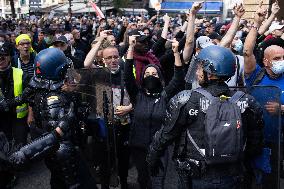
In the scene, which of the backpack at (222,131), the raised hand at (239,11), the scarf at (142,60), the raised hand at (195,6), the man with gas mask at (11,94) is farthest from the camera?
the scarf at (142,60)

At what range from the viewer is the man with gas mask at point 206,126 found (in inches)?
100

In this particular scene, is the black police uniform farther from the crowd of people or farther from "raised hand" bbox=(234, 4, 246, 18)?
"raised hand" bbox=(234, 4, 246, 18)

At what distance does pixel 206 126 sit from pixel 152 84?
4.64ft

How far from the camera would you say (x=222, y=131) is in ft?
8.08

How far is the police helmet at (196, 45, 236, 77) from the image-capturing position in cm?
262

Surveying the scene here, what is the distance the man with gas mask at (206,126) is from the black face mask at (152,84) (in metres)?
1.12

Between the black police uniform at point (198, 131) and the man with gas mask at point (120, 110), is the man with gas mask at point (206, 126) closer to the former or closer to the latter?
the black police uniform at point (198, 131)

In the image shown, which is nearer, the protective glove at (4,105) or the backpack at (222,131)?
the backpack at (222,131)

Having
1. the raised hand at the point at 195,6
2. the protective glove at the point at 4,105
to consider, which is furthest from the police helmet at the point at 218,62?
the protective glove at the point at 4,105

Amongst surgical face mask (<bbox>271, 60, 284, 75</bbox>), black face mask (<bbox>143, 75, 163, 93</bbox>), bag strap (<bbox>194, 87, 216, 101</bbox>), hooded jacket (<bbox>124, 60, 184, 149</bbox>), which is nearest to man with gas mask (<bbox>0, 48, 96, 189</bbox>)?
hooded jacket (<bbox>124, 60, 184, 149</bbox>)

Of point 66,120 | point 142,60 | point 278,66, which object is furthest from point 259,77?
point 66,120

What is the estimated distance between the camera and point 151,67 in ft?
12.8

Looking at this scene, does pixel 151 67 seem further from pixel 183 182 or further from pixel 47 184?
pixel 47 184

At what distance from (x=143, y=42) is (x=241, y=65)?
1.22m
